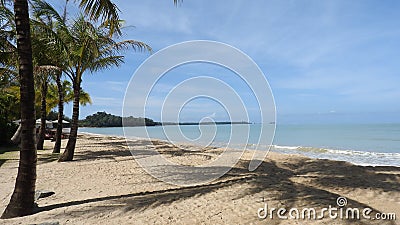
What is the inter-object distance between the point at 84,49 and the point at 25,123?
19.8 ft

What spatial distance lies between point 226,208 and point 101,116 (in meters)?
86.0

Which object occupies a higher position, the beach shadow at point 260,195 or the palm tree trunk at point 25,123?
the palm tree trunk at point 25,123

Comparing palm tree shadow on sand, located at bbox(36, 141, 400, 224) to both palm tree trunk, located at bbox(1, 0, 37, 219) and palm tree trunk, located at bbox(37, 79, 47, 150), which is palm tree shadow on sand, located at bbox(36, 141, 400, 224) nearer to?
palm tree trunk, located at bbox(1, 0, 37, 219)

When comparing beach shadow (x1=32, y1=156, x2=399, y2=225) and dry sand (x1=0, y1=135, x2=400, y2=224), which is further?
beach shadow (x1=32, y1=156, x2=399, y2=225)

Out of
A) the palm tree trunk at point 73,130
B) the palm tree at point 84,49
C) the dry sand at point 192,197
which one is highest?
the palm tree at point 84,49

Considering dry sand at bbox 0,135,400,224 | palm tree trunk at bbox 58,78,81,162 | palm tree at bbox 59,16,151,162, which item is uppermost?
palm tree at bbox 59,16,151,162

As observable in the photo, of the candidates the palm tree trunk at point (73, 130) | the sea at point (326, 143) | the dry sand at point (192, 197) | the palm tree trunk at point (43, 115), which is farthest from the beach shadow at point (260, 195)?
the palm tree trunk at point (43, 115)

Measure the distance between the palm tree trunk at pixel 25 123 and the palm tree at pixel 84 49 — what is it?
506cm

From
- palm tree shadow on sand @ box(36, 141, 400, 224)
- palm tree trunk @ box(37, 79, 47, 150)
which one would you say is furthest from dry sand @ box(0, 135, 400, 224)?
palm tree trunk @ box(37, 79, 47, 150)

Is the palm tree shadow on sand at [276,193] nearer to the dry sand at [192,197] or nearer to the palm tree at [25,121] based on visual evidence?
the dry sand at [192,197]

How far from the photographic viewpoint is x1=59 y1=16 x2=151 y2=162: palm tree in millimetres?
9750

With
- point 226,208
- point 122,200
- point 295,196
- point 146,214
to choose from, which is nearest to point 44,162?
point 122,200

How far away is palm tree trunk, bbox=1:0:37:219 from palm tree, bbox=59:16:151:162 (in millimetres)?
5056

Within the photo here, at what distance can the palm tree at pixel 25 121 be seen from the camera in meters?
4.40
